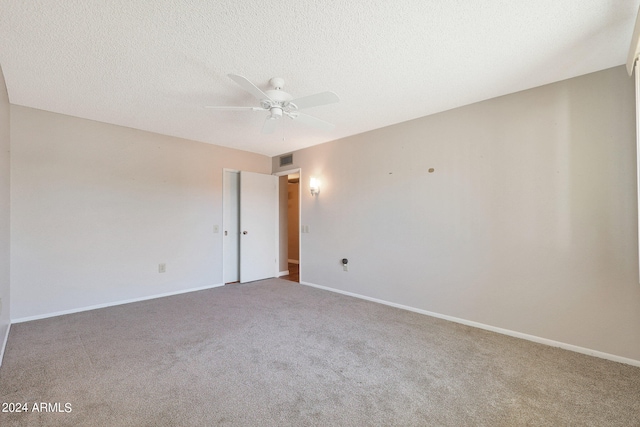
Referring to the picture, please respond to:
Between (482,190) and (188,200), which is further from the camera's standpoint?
(188,200)

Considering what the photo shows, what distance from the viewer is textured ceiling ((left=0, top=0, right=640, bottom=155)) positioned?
65.4 inches

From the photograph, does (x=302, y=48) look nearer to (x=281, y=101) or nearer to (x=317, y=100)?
(x=317, y=100)

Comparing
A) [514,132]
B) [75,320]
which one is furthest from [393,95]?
[75,320]

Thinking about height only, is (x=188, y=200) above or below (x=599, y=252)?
above

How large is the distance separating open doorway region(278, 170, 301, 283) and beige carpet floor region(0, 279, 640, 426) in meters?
2.45

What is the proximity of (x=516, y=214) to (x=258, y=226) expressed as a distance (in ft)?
13.1

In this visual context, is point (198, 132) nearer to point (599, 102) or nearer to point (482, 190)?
point (482, 190)

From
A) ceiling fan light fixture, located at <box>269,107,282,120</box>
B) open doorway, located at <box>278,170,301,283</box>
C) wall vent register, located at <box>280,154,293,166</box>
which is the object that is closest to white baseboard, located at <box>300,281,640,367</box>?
open doorway, located at <box>278,170,301,283</box>

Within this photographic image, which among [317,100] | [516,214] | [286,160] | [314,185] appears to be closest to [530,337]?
[516,214]

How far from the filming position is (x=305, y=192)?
486cm

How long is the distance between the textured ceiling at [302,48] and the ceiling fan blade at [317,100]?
29 cm

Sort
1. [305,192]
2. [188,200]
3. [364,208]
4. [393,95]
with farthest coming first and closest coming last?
[305,192]
[188,200]
[364,208]
[393,95]

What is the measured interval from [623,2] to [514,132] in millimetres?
1177

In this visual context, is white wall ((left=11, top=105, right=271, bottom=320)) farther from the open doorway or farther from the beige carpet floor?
the open doorway
